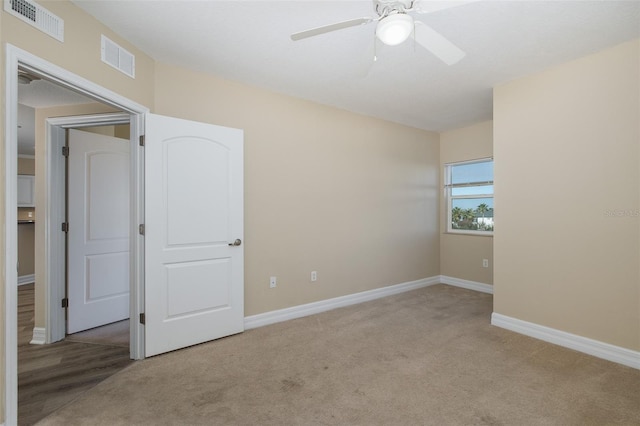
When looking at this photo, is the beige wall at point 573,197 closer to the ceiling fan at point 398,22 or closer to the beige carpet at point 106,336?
the ceiling fan at point 398,22

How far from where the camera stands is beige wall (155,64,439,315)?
318cm

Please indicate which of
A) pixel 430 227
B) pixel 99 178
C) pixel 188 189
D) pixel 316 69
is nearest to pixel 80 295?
pixel 99 178

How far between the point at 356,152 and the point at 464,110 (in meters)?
1.51

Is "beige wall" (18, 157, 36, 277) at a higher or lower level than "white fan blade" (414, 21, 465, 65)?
lower

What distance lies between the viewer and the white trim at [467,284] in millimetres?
4516

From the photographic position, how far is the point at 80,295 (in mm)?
3152

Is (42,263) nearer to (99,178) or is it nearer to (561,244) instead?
(99,178)

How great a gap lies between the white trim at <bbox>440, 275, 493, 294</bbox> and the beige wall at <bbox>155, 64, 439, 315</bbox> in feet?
1.00

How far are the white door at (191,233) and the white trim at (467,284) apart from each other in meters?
3.52

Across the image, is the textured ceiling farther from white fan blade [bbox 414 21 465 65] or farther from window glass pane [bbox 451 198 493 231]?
window glass pane [bbox 451 198 493 231]


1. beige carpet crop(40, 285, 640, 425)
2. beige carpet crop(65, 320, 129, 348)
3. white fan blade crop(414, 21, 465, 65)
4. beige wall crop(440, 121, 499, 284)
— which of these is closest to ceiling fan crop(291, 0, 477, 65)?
white fan blade crop(414, 21, 465, 65)

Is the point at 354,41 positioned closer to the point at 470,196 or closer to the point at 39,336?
the point at 470,196

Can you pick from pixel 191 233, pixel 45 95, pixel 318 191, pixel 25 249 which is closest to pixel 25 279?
pixel 25 249

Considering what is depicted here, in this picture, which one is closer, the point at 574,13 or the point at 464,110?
the point at 574,13
